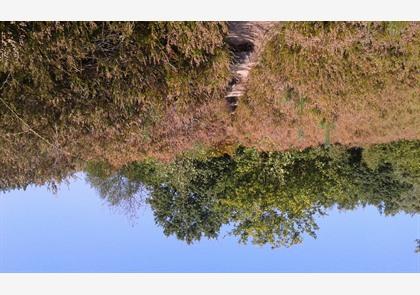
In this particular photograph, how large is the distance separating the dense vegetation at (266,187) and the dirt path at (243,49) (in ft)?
2.01

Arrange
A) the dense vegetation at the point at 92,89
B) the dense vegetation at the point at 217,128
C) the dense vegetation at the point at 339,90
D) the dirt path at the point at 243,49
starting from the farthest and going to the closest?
the dirt path at the point at 243,49 < the dense vegetation at the point at 339,90 < the dense vegetation at the point at 217,128 < the dense vegetation at the point at 92,89

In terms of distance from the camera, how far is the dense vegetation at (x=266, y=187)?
5023 millimetres

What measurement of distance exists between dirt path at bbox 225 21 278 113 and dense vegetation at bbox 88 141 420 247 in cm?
61

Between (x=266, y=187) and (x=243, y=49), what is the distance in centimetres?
128

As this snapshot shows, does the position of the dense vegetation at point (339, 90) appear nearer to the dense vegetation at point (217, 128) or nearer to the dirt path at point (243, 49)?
the dense vegetation at point (217, 128)

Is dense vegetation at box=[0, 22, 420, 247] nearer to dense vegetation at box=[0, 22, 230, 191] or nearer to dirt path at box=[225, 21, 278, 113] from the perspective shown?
dense vegetation at box=[0, 22, 230, 191]

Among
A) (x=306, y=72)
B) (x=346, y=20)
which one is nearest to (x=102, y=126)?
(x=306, y=72)

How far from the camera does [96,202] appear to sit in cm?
501

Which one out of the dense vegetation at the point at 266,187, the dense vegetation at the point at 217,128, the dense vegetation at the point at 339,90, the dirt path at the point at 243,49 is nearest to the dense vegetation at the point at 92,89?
the dense vegetation at the point at 217,128

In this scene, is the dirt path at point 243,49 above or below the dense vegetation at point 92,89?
above

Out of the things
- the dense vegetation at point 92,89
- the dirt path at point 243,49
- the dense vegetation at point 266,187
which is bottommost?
the dense vegetation at point 266,187

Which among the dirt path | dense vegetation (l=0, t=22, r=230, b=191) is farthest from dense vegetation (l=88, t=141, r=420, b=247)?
the dirt path

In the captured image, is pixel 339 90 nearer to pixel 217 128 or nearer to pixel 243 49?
pixel 243 49
